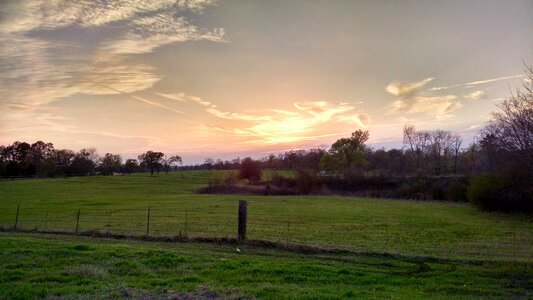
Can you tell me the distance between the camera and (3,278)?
A: 1100 centimetres

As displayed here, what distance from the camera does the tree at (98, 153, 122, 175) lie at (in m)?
153

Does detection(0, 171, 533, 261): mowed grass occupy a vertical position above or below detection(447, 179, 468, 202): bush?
below

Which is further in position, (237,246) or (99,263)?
(237,246)

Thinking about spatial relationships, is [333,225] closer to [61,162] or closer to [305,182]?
[305,182]

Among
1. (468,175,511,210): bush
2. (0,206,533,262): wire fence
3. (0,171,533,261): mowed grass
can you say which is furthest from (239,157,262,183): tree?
(0,206,533,262): wire fence

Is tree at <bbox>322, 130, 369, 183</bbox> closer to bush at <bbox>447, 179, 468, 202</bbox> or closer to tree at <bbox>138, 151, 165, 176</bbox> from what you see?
bush at <bbox>447, 179, 468, 202</bbox>

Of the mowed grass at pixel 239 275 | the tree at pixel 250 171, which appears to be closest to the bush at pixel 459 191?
the tree at pixel 250 171

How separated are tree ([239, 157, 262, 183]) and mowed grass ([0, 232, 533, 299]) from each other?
3992 inches

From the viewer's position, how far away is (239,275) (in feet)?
39.7

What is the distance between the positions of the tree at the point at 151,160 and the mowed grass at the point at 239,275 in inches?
5896

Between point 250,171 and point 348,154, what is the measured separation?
28184mm

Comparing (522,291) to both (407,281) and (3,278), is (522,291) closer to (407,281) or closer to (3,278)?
(407,281)

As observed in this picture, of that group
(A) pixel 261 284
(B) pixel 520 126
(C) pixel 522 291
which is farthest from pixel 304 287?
(B) pixel 520 126

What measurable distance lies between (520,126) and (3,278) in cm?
2011
